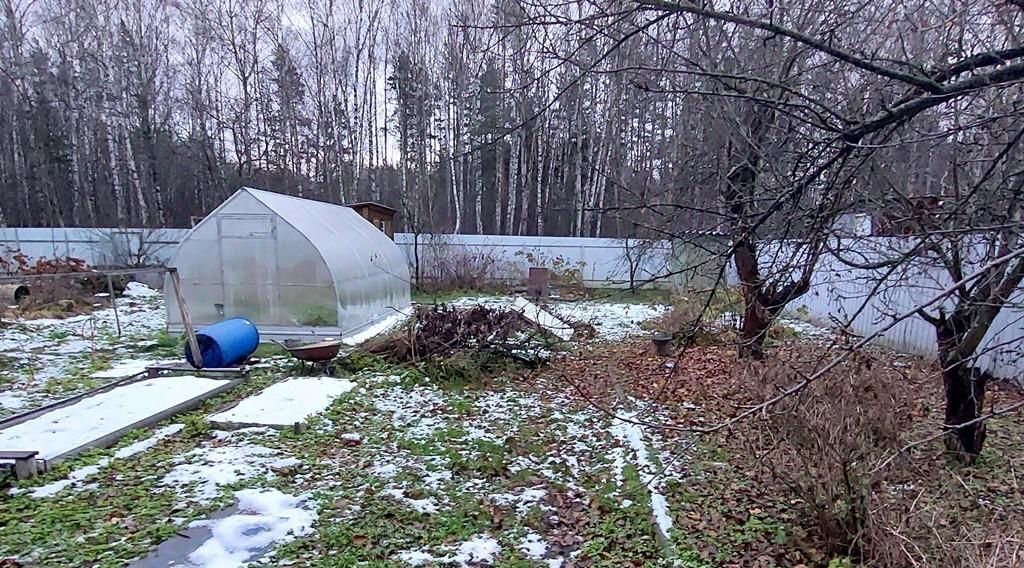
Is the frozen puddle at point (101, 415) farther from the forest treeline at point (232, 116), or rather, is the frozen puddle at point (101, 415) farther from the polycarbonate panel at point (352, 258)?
the forest treeline at point (232, 116)

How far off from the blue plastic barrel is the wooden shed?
801 cm

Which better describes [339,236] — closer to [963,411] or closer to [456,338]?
[456,338]

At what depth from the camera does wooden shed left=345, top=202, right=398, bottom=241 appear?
52.9 ft

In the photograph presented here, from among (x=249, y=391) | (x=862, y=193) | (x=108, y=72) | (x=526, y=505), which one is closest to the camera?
(x=862, y=193)

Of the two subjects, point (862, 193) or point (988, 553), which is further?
point (862, 193)

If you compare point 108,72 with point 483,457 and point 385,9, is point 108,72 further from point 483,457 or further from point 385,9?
point 483,457

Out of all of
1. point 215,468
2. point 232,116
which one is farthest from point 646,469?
point 232,116

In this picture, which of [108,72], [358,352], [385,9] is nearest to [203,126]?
[108,72]

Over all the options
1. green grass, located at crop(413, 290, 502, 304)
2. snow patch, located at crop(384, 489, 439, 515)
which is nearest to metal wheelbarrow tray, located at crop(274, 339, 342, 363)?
snow patch, located at crop(384, 489, 439, 515)

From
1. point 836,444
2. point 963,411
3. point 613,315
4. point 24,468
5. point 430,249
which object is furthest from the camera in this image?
point 430,249

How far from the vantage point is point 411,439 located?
528 cm

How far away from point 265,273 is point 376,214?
7464mm

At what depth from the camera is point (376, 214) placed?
16.6m

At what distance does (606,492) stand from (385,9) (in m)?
22.3
